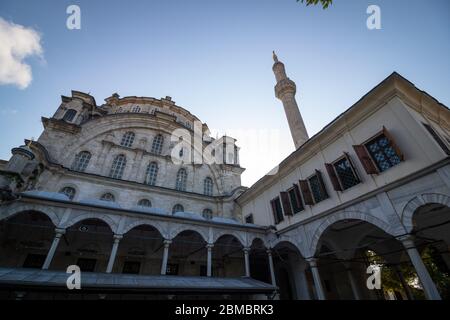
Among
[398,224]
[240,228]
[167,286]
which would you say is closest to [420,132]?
[398,224]

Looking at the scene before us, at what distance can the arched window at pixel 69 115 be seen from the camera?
17.2m

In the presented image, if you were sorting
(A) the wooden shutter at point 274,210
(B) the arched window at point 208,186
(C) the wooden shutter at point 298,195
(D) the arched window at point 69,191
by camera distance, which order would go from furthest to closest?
1. (B) the arched window at point 208,186
2. (A) the wooden shutter at point 274,210
3. (D) the arched window at point 69,191
4. (C) the wooden shutter at point 298,195

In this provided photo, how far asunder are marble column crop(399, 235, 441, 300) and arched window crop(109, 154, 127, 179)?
17.2 m

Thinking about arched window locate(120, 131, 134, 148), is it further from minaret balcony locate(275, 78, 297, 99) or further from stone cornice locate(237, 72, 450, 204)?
minaret balcony locate(275, 78, 297, 99)

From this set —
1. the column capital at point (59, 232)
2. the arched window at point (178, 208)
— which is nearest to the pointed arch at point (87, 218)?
the column capital at point (59, 232)

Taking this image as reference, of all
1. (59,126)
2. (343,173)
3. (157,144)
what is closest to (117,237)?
(59,126)

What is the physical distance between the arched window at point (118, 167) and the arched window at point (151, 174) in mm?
1892

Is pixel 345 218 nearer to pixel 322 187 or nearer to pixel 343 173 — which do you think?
pixel 322 187

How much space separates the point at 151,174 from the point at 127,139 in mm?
4268

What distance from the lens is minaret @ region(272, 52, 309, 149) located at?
1841 centimetres

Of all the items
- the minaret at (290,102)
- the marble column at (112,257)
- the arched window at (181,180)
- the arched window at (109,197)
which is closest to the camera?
the marble column at (112,257)

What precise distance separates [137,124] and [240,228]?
44.8 ft

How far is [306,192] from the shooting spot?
1182 centimetres

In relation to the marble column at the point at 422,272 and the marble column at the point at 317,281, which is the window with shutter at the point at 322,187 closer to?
the marble column at the point at 317,281
